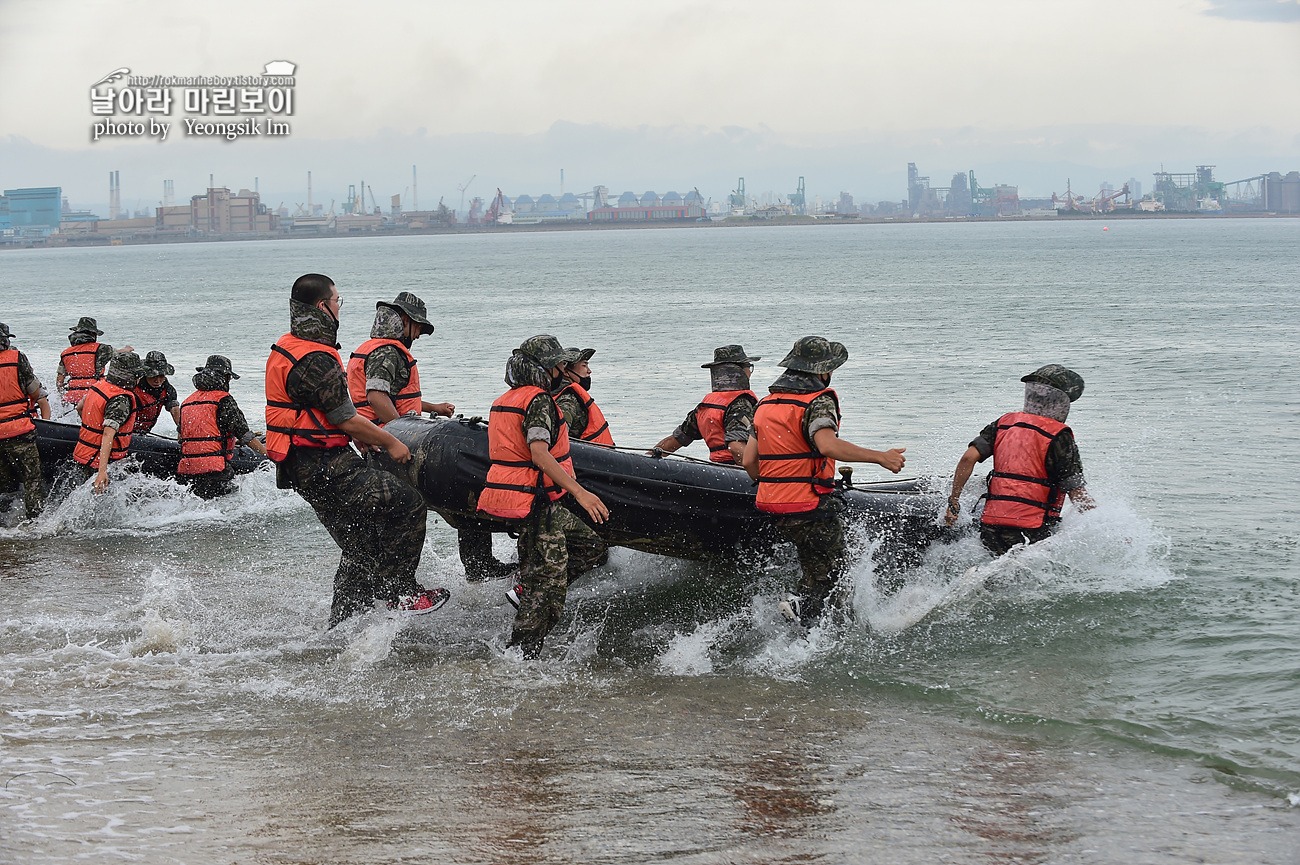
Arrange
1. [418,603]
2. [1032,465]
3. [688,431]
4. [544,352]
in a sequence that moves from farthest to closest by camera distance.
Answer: [688,431] → [1032,465] → [418,603] → [544,352]

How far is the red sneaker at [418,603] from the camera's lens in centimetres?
618

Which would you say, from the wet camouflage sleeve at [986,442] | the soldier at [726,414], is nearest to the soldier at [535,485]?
the soldier at [726,414]

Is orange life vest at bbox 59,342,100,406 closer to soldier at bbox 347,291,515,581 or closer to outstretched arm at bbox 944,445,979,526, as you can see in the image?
soldier at bbox 347,291,515,581

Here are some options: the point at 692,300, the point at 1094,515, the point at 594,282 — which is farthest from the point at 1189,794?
the point at 594,282

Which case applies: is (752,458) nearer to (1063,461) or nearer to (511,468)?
(511,468)

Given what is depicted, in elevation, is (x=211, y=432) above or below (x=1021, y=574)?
above

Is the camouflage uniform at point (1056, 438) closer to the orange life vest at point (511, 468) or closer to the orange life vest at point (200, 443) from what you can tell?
the orange life vest at point (511, 468)

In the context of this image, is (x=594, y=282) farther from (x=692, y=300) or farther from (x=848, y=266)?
(x=848, y=266)

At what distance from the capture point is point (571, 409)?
628 centimetres

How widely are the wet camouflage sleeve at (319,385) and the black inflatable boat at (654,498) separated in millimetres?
796

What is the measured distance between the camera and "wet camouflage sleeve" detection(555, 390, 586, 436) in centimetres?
619

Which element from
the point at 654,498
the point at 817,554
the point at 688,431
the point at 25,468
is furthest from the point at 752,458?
the point at 25,468

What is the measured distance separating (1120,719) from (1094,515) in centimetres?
180

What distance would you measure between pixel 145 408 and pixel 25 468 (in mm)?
1096
